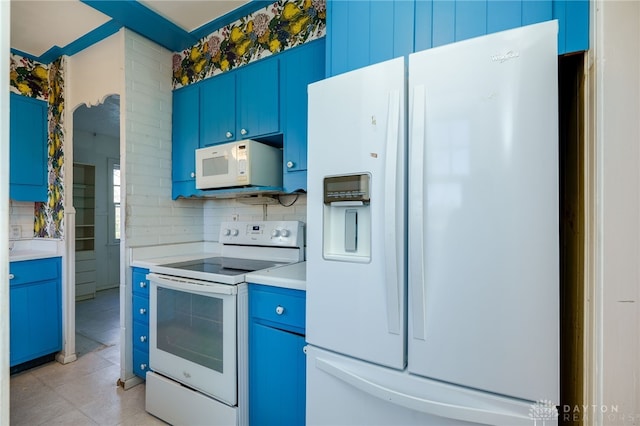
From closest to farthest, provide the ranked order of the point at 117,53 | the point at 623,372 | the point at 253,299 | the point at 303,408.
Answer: the point at 623,372 → the point at 303,408 → the point at 253,299 → the point at 117,53

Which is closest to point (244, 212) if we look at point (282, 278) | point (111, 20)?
point (282, 278)

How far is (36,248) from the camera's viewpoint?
2.86m

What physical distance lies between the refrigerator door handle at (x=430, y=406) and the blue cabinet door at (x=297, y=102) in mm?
1161

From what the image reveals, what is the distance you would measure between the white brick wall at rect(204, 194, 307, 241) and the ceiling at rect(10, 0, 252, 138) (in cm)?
137

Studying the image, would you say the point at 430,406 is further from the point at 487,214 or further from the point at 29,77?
the point at 29,77

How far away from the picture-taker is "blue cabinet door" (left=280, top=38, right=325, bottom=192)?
188 cm

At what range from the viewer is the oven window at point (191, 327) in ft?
5.49

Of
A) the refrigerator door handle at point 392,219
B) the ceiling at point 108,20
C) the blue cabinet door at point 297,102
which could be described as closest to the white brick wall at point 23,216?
the ceiling at point 108,20

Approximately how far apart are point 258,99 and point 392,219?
1.54 m

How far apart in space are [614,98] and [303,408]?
1.67m

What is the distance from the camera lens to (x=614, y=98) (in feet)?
2.88

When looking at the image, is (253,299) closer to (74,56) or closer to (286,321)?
(286,321)

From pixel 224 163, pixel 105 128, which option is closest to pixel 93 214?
pixel 105 128

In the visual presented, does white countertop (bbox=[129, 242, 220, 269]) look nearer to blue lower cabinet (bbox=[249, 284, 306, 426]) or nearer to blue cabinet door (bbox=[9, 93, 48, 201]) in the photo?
blue lower cabinet (bbox=[249, 284, 306, 426])
